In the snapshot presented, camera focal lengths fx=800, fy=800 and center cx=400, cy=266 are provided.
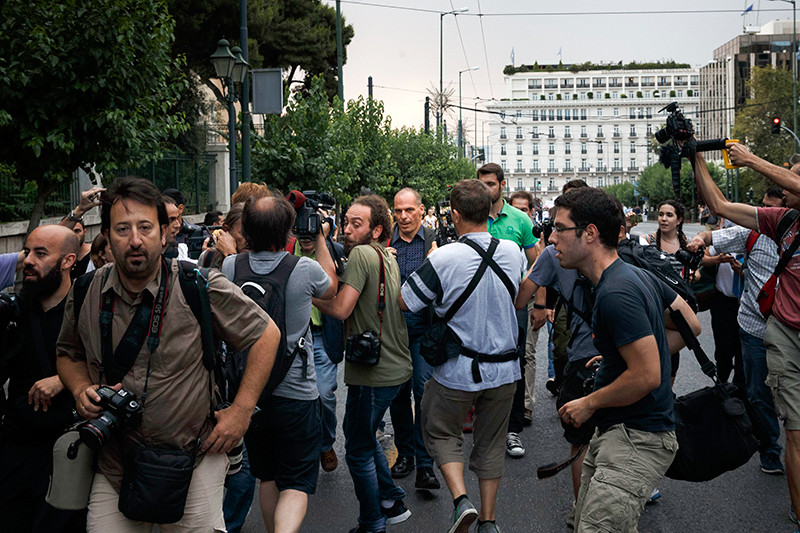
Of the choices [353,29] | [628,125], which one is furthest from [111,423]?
[628,125]

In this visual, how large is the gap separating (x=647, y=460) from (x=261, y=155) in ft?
42.7

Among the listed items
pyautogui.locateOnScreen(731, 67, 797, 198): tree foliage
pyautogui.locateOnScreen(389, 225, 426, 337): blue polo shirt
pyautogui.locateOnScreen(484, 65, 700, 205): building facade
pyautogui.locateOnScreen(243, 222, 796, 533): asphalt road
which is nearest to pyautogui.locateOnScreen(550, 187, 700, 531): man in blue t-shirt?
pyautogui.locateOnScreen(243, 222, 796, 533): asphalt road

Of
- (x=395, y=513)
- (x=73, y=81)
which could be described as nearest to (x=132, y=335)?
(x=395, y=513)

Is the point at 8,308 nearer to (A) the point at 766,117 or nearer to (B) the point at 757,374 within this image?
(B) the point at 757,374

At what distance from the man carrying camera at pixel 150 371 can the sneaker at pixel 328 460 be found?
2.54 metres

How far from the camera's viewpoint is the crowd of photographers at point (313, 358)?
9.13 ft

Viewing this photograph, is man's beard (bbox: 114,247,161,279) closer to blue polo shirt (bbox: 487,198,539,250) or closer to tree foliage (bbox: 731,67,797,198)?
blue polo shirt (bbox: 487,198,539,250)

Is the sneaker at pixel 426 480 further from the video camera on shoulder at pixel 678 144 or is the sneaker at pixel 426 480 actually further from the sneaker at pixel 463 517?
the video camera on shoulder at pixel 678 144

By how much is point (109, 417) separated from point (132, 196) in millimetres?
779

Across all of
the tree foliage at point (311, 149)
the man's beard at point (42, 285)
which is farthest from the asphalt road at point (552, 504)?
the tree foliage at point (311, 149)

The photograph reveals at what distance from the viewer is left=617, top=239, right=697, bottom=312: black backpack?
4180 millimetres

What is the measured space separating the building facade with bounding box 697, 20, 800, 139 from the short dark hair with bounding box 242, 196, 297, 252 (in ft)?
319

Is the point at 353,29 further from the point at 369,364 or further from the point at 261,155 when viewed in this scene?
the point at 369,364

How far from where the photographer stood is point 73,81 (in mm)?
7621
